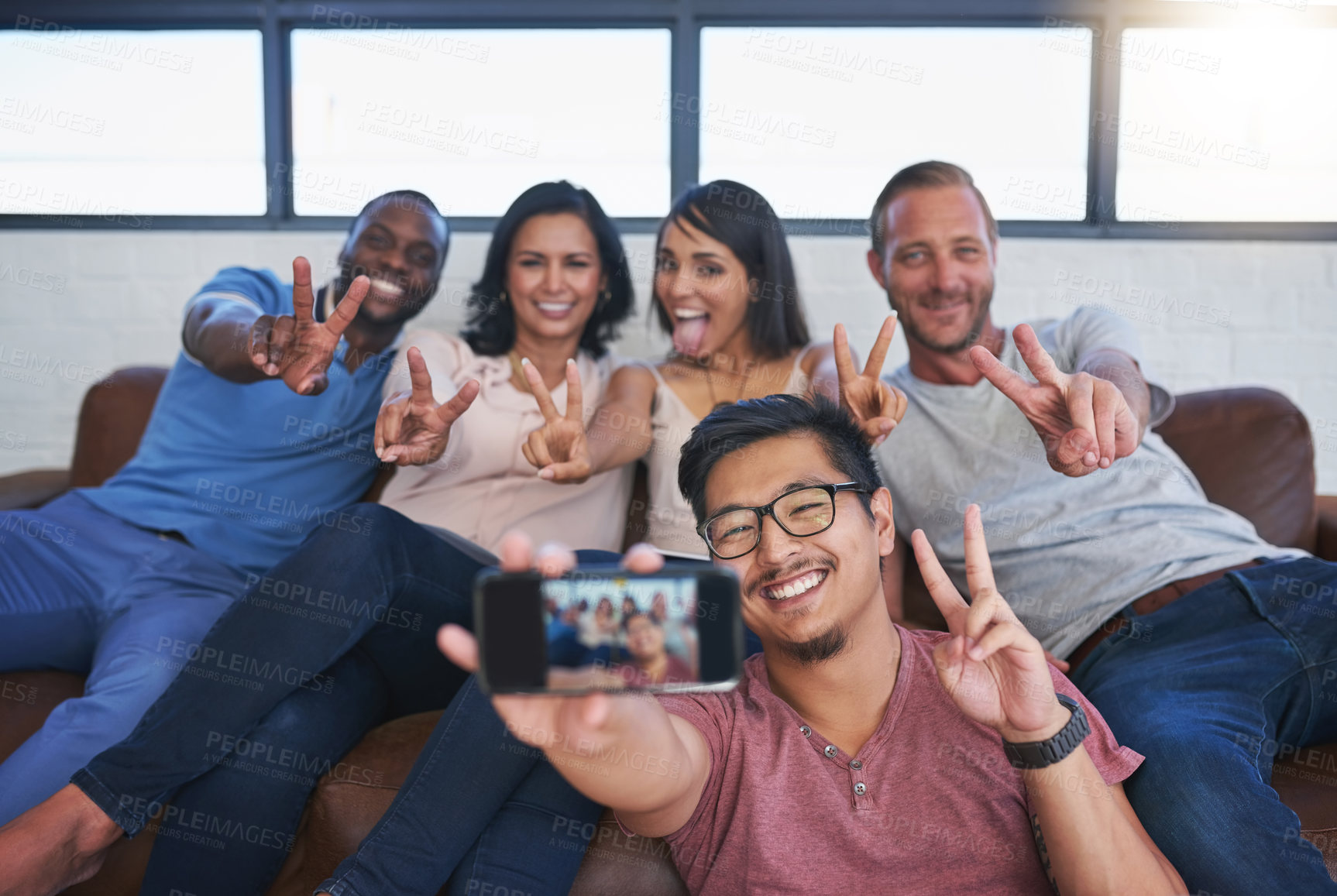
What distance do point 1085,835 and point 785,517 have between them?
47 centimetres

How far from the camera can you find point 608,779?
0.89 metres

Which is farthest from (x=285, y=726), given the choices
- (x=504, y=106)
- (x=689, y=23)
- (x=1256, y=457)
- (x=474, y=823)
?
(x=689, y=23)

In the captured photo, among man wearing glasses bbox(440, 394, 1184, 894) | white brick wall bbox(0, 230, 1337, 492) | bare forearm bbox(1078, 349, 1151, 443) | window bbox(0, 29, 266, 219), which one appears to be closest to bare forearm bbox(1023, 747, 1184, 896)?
man wearing glasses bbox(440, 394, 1184, 894)

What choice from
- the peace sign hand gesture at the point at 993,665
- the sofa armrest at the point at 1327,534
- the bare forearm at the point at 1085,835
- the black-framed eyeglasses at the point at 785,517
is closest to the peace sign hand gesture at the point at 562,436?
the black-framed eyeglasses at the point at 785,517

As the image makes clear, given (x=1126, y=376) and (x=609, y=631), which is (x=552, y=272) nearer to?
(x=1126, y=376)

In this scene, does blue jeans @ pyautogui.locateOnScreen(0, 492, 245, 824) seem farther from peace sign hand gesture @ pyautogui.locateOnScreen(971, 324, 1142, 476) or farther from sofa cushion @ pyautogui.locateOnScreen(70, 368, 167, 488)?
peace sign hand gesture @ pyautogui.locateOnScreen(971, 324, 1142, 476)

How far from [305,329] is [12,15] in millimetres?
2230

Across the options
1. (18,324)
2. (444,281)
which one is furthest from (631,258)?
(18,324)

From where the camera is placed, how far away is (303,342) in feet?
5.28

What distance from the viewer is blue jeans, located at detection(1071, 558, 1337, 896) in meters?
1.09

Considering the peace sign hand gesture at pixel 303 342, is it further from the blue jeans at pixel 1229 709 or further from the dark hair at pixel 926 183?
the blue jeans at pixel 1229 709

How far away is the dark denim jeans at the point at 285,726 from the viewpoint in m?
1.21

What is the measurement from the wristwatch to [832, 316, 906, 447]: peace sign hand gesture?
1.94 ft

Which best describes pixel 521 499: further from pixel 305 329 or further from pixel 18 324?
pixel 18 324
